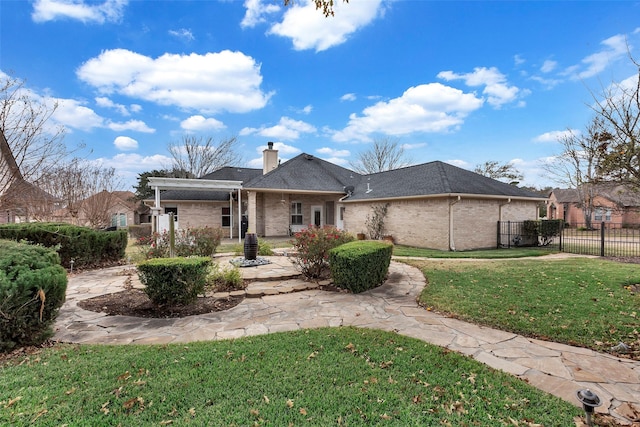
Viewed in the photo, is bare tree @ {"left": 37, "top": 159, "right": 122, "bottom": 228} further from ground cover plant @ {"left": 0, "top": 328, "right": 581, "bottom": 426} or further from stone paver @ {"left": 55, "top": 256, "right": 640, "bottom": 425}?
ground cover plant @ {"left": 0, "top": 328, "right": 581, "bottom": 426}

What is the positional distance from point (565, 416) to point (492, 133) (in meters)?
17.5

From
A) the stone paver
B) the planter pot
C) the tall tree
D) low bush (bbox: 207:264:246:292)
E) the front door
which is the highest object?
the tall tree

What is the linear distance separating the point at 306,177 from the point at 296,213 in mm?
2545

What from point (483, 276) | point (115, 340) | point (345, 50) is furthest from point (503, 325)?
point (345, 50)

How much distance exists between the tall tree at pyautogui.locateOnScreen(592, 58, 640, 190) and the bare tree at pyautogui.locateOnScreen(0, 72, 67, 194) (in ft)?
37.1

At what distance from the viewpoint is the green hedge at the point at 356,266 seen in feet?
20.3

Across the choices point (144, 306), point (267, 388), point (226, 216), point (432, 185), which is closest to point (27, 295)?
point (144, 306)

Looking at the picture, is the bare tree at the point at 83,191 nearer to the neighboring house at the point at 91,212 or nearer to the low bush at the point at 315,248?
the neighboring house at the point at 91,212

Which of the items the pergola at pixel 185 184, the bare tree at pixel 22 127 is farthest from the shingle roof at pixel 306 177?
the bare tree at pixel 22 127

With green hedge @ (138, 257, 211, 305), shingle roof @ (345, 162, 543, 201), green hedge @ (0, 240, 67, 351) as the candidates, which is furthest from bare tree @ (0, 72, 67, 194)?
shingle roof @ (345, 162, 543, 201)

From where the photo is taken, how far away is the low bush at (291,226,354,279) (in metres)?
6.98

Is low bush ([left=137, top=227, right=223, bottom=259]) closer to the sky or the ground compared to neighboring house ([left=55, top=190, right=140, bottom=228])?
closer to the ground

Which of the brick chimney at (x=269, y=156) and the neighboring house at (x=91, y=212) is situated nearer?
the neighboring house at (x=91, y=212)

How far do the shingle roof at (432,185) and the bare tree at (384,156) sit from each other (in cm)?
1463
